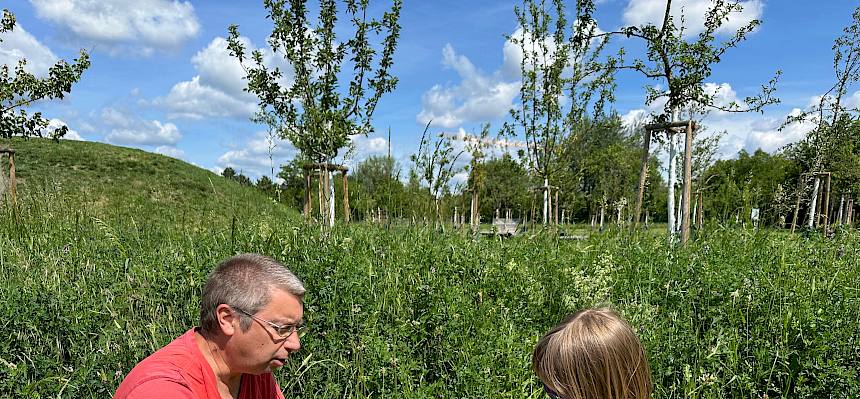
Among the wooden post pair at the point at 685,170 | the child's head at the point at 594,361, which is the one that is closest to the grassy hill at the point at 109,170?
the wooden post pair at the point at 685,170

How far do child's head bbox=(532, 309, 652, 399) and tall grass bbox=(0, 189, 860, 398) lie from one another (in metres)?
1.19

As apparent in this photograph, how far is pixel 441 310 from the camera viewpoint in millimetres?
3400

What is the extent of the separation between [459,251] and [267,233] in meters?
1.44

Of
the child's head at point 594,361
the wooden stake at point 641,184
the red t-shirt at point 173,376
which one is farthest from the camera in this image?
the wooden stake at point 641,184

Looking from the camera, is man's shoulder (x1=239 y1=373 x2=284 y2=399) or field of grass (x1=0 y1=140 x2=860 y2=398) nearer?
man's shoulder (x1=239 y1=373 x2=284 y2=399)

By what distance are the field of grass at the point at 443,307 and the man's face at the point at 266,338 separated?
1.00 metres

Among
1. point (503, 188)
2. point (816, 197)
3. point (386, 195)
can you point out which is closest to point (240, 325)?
point (386, 195)

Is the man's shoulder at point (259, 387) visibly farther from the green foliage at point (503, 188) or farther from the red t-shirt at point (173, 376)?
the green foliage at point (503, 188)

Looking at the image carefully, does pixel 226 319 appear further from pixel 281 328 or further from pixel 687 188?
pixel 687 188

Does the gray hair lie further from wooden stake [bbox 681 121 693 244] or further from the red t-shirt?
wooden stake [bbox 681 121 693 244]

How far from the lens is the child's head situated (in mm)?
1768

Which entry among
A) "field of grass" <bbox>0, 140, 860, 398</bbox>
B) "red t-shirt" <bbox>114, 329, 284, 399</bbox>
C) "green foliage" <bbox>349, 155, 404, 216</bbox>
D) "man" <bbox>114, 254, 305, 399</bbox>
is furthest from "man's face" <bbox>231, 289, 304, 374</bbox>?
"green foliage" <bbox>349, 155, 404, 216</bbox>

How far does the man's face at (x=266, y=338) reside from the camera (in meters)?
1.95

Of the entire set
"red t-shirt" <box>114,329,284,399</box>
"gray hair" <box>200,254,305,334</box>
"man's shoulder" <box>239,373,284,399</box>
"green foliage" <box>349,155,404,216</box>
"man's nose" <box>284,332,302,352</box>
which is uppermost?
"green foliage" <box>349,155,404,216</box>
